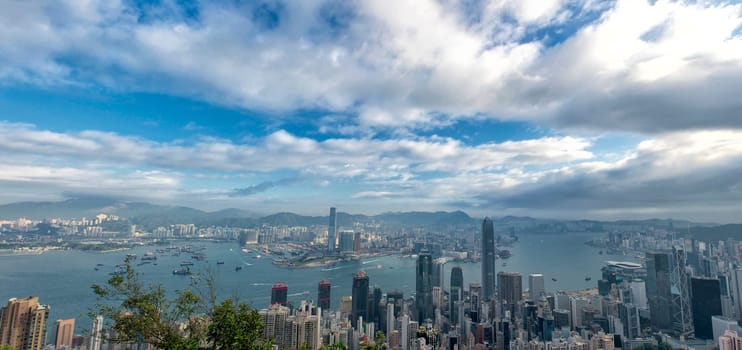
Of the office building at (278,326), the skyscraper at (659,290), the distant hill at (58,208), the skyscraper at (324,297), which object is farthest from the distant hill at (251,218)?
the office building at (278,326)

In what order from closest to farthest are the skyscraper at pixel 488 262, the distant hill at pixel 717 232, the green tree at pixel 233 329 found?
the green tree at pixel 233 329 < the distant hill at pixel 717 232 < the skyscraper at pixel 488 262

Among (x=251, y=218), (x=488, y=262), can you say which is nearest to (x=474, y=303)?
(x=488, y=262)

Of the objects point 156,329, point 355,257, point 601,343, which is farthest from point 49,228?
point 601,343

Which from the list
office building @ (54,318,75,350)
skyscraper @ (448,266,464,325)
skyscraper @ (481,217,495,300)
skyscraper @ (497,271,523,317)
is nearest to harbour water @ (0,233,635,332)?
office building @ (54,318,75,350)

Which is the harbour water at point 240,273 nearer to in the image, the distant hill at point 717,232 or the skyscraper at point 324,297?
the skyscraper at point 324,297

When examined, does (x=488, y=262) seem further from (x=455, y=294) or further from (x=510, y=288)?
(x=455, y=294)

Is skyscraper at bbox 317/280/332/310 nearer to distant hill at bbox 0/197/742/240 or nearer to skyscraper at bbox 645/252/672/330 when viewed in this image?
skyscraper at bbox 645/252/672/330
